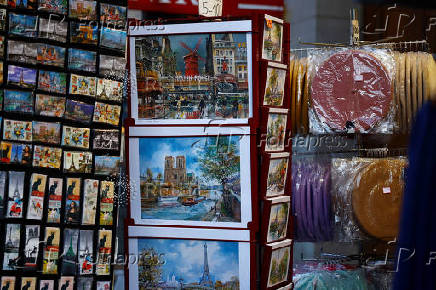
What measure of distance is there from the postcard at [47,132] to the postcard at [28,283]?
702mm

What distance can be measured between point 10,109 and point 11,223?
1.88 feet

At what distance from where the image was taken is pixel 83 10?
3.39m

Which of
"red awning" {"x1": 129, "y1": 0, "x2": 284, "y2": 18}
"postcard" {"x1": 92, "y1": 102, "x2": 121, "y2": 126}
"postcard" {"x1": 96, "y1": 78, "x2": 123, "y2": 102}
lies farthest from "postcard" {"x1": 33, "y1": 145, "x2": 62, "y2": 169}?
"red awning" {"x1": 129, "y1": 0, "x2": 284, "y2": 18}

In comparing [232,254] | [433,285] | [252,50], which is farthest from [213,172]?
[433,285]

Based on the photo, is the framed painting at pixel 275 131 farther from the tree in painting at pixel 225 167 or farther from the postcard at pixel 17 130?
the postcard at pixel 17 130

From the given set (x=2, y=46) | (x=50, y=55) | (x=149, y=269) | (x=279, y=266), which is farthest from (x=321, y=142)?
(x=2, y=46)

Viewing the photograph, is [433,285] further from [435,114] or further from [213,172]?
[213,172]

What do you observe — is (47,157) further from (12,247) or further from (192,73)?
(192,73)

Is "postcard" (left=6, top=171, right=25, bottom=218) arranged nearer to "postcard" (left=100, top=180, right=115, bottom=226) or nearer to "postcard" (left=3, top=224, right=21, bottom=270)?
"postcard" (left=3, top=224, right=21, bottom=270)

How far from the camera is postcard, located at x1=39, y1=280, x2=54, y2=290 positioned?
10.7 ft

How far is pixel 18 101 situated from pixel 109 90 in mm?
489

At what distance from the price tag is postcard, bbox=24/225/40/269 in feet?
5.00

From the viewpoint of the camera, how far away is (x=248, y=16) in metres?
3.50

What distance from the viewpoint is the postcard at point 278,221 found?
3619 millimetres
